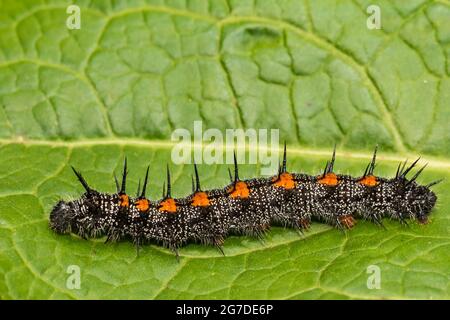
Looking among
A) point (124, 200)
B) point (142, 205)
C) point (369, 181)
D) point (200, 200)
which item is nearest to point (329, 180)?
point (369, 181)

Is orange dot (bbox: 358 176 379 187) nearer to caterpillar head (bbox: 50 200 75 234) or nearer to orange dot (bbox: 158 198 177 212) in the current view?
orange dot (bbox: 158 198 177 212)

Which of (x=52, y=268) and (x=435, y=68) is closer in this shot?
(x=52, y=268)

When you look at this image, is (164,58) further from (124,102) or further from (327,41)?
(327,41)

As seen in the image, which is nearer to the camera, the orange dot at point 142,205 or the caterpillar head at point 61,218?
the caterpillar head at point 61,218

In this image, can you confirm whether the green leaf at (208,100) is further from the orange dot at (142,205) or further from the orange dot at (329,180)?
the orange dot at (142,205)

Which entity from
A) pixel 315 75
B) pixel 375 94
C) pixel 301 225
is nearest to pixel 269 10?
pixel 315 75

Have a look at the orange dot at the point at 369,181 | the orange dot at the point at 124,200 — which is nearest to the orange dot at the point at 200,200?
the orange dot at the point at 124,200
